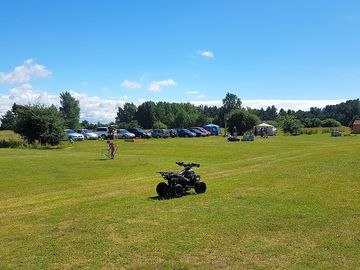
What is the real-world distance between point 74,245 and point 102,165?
55.1ft

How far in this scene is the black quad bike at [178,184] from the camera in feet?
45.1

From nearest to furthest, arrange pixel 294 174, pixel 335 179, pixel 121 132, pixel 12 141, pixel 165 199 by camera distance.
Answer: pixel 165 199
pixel 335 179
pixel 294 174
pixel 12 141
pixel 121 132

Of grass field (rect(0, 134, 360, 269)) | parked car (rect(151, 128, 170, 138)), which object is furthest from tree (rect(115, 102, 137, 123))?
grass field (rect(0, 134, 360, 269))

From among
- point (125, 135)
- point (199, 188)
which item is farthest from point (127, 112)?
point (199, 188)

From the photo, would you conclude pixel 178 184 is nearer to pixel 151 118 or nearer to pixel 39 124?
pixel 39 124

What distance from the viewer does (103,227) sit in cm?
962

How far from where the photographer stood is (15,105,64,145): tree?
46281mm

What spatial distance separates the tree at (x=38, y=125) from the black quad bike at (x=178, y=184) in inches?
1385

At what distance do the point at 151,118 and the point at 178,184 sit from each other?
14082 centimetres

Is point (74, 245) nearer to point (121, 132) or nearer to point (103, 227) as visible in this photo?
point (103, 227)

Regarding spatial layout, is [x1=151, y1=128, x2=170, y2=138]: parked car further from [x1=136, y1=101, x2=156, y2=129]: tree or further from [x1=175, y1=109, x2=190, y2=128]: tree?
[x1=136, y1=101, x2=156, y2=129]: tree

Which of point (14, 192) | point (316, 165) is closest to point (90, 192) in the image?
point (14, 192)

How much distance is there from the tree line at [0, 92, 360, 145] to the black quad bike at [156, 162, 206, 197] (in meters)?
35.2

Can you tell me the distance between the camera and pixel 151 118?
154 m
